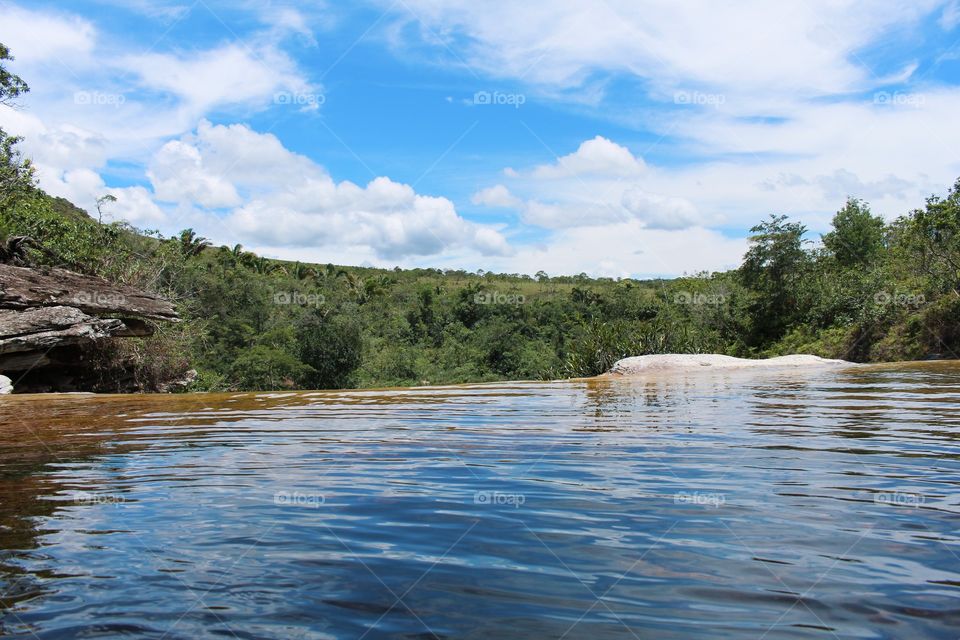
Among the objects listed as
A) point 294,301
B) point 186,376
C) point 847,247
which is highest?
point 847,247

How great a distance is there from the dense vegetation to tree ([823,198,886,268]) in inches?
4.4

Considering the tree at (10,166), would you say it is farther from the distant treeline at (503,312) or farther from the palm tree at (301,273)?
the palm tree at (301,273)

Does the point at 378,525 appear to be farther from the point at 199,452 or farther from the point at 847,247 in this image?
the point at 847,247

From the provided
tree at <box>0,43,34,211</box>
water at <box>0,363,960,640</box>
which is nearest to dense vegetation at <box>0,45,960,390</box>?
tree at <box>0,43,34,211</box>

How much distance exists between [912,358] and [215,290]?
46424 millimetres

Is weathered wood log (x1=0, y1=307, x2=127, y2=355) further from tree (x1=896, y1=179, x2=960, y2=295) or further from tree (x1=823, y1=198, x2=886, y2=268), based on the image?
tree (x1=823, y1=198, x2=886, y2=268)

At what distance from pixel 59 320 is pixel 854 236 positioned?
5396 centimetres

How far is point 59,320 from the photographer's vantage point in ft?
65.0

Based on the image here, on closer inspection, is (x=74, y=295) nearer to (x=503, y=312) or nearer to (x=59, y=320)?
(x=59, y=320)

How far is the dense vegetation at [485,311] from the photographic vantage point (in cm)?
2714

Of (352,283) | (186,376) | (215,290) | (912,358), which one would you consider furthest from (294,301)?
(912,358)

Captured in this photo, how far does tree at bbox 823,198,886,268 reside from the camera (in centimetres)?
5191

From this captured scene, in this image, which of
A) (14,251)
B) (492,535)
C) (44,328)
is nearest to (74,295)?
(44,328)

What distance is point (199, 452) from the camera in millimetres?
7309
